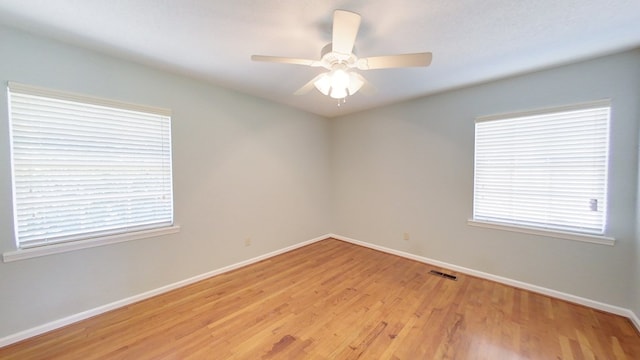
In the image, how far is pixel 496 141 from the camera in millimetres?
2674

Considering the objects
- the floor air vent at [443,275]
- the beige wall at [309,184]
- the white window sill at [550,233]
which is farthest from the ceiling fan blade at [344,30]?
the floor air vent at [443,275]

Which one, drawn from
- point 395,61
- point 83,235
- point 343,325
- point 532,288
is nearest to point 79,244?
point 83,235

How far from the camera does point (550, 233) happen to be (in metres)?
2.35

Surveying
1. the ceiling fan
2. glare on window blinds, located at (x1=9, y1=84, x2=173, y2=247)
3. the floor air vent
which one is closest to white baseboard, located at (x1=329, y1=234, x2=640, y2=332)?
the floor air vent

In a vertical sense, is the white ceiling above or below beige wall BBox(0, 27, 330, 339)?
above

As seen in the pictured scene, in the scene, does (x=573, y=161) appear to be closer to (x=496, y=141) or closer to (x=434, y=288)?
(x=496, y=141)

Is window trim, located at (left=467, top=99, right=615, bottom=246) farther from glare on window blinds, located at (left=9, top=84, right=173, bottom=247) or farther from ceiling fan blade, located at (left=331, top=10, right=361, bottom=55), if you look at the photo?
glare on window blinds, located at (left=9, top=84, right=173, bottom=247)

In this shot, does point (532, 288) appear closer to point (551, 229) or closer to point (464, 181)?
point (551, 229)

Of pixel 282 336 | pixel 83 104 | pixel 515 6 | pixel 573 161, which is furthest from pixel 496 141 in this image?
pixel 83 104

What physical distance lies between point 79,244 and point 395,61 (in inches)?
118

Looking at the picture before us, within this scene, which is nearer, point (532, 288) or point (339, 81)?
point (339, 81)

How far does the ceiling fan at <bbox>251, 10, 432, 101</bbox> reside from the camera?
4.43 ft

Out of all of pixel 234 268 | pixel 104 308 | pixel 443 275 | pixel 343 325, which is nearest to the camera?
pixel 343 325

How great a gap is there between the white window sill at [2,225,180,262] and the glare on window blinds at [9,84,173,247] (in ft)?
0.17
